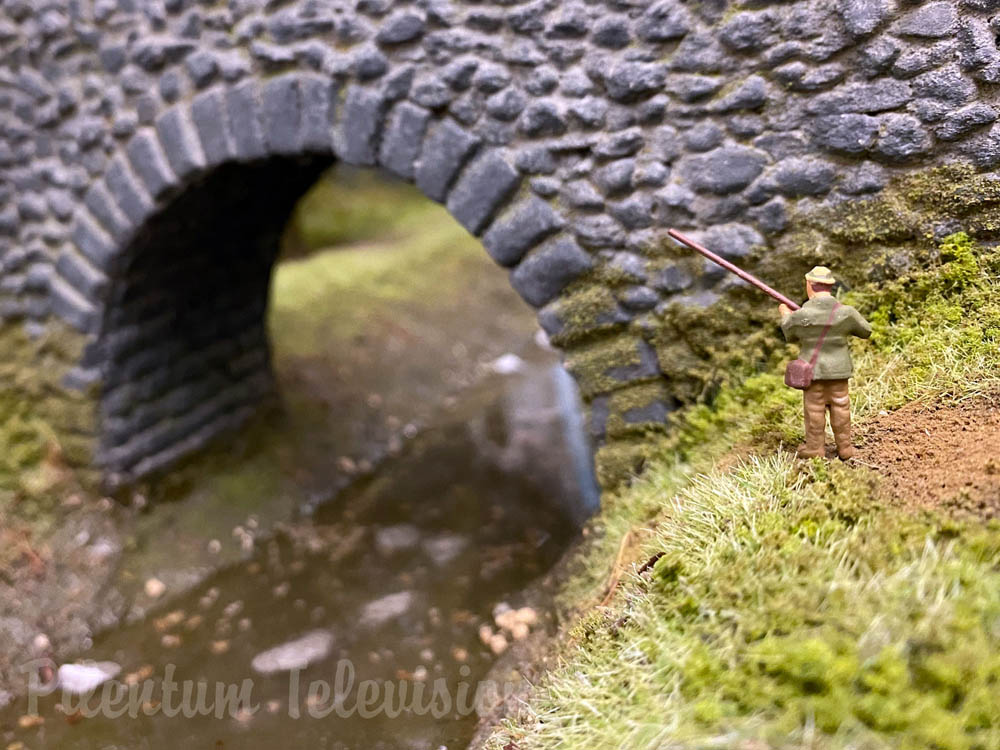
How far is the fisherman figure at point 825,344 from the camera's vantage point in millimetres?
A: 2264

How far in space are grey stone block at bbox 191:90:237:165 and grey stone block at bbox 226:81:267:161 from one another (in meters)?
0.04

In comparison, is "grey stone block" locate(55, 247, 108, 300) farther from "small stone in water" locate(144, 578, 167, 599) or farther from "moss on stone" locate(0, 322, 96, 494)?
"small stone in water" locate(144, 578, 167, 599)

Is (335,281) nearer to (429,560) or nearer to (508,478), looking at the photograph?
Answer: (508,478)

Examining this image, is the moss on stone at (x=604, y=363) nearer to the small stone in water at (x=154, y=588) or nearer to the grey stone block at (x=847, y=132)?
the grey stone block at (x=847, y=132)

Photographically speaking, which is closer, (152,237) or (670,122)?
(670,122)

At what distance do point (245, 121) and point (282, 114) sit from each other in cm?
26

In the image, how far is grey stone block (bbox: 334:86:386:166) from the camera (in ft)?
12.3

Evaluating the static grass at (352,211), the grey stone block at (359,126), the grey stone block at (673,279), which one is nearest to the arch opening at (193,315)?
the grey stone block at (359,126)

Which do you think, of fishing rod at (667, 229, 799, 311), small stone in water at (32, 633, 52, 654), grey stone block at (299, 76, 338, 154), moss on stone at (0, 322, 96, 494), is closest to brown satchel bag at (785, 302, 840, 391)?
fishing rod at (667, 229, 799, 311)

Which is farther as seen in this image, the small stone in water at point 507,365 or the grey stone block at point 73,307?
the small stone in water at point 507,365

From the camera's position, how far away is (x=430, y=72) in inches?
143

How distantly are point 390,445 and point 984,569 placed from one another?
5.13 meters

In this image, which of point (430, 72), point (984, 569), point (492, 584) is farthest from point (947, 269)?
point (492, 584)

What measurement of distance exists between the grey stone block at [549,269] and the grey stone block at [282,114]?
4.73 feet
